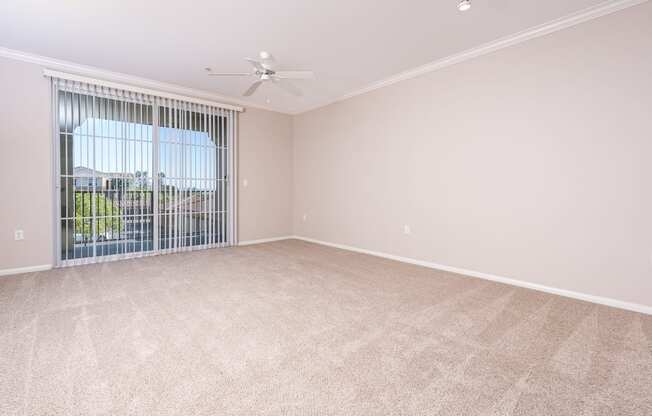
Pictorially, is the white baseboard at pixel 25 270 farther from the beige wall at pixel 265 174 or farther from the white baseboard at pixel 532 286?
the white baseboard at pixel 532 286

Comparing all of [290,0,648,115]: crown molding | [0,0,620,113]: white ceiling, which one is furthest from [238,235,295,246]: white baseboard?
[290,0,648,115]: crown molding

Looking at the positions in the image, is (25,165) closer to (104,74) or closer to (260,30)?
(104,74)

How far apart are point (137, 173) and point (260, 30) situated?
10.2 ft

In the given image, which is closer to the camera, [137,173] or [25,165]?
[25,165]

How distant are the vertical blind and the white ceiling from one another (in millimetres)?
656

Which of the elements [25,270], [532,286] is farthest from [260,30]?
[25,270]

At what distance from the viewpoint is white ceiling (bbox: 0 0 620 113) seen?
2.88 meters

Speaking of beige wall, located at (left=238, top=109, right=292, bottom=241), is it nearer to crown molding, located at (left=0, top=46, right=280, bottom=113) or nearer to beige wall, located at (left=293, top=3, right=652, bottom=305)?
crown molding, located at (left=0, top=46, right=280, bottom=113)

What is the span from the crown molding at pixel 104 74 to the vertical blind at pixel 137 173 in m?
0.15

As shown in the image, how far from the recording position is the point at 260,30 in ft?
10.8

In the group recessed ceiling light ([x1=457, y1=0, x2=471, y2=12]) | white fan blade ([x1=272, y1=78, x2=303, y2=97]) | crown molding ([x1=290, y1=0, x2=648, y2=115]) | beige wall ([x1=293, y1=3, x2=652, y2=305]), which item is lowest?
beige wall ([x1=293, y1=3, x2=652, y2=305])

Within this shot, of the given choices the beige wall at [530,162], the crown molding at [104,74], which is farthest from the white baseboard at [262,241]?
the crown molding at [104,74]

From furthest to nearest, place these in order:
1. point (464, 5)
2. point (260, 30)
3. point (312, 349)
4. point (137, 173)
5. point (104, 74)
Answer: point (137, 173) → point (104, 74) → point (260, 30) → point (464, 5) → point (312, 349)

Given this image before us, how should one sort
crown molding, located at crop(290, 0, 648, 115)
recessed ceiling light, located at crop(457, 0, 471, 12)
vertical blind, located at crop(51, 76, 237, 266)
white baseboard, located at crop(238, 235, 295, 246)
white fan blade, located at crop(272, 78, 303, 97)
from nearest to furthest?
1. recessed ceiling light, located at crop(457, 0, 471, 12)
2. crown molding, located at crop(290, 0, 648, 115)
3. white fan blade, located at crop(272, 78, 303, 97)
4. vertical blind, located at crop(51, 76, 237, 266)
5. white baseboard, located at crop(238, 235, 295, 246)
